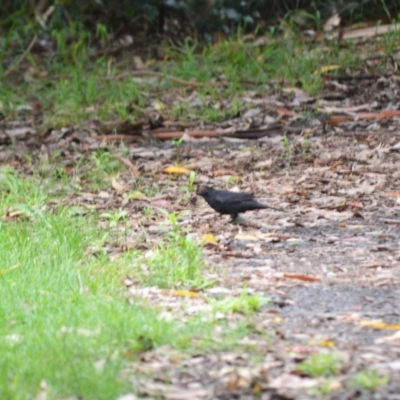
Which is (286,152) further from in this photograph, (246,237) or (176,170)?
(246,237)

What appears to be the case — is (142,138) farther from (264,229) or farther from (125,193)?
(264,229)

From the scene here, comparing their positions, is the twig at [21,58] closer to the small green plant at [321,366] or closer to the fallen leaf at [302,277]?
the fallen leaf at [302,277]

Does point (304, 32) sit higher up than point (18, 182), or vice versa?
point (304, 32)

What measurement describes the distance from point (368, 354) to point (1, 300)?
5.88ft

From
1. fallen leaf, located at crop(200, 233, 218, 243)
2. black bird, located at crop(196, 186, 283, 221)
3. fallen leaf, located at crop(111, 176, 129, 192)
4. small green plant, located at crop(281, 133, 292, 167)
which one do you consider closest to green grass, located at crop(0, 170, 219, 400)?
fallen leaf, located at crop(200, 233, 218, 243)

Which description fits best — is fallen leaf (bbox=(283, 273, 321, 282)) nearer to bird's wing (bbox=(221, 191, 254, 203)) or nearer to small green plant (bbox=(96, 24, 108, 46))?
bird's wing (bbox=(221, 191, 254, 203))

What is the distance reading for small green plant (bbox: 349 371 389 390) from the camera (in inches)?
123

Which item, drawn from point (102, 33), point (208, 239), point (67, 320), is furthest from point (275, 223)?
point (102, 33)

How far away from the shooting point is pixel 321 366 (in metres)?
3.28

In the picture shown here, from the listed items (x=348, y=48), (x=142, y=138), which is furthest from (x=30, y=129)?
(x=348, y=48)

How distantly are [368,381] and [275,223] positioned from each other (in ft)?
8.87

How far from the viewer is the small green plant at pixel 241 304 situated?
3.95 metres

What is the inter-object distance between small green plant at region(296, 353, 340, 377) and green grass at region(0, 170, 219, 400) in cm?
48

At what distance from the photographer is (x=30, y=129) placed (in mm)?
9516
